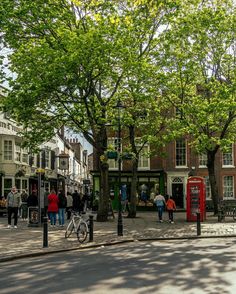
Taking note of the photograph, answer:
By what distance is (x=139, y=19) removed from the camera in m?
24.4

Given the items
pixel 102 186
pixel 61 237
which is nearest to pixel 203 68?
pixel 102 186

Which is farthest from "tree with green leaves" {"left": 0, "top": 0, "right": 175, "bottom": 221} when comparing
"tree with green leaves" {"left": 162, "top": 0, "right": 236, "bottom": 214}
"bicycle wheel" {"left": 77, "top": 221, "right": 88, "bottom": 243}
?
"bicycle wheel" {"left": 77, "top": 221, "right": 88, "bottom": 243}

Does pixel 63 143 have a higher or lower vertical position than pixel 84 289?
higher

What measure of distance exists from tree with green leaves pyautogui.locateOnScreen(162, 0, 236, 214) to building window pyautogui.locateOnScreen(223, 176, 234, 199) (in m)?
15.5

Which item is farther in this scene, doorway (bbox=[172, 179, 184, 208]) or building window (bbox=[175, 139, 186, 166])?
building window (bbox=[175, 139, 186, 166])

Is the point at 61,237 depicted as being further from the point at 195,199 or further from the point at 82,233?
the point at 195,199

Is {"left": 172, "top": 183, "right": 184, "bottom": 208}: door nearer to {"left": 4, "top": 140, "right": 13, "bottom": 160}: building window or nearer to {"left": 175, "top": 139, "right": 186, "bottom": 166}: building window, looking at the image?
{"left": 175, "top": 139, "right": 186, "bottom": 166}: building window

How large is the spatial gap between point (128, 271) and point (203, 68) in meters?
21.7

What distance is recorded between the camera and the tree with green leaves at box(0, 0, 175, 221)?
70.7 feet

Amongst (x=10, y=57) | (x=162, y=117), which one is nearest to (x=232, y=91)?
(x=162, y=117)

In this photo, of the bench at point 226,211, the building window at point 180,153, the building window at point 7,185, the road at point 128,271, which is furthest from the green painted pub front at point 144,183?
the road at point 128,271

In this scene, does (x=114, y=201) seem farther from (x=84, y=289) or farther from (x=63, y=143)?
(x=84, y=289)

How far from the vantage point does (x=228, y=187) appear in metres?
46.3

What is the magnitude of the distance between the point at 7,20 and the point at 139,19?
21.9 feet
